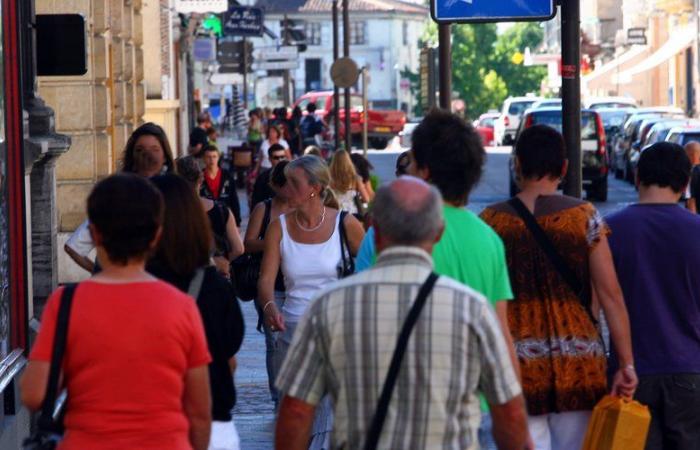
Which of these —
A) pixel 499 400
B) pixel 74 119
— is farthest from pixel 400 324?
pixel 74 119

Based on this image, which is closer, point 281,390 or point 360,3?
point 281,390

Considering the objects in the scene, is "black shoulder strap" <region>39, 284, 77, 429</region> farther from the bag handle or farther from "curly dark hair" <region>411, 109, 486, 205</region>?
the bag handle

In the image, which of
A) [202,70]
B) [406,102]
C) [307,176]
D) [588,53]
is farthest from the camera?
[406,102]

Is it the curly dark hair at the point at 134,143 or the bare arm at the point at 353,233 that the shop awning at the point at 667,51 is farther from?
the curly dark hair at the point at 134,143

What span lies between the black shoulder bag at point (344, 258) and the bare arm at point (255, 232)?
1.32 meters

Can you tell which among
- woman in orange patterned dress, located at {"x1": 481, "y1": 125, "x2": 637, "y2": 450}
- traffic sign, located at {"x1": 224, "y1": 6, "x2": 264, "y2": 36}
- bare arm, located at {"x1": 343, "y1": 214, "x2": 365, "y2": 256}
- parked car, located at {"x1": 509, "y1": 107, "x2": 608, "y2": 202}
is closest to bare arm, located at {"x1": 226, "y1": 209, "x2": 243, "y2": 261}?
bare arm, located at {"x1": 343, "y1": 214, "x2": 365, "y2": 256}

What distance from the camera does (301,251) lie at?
8406mm

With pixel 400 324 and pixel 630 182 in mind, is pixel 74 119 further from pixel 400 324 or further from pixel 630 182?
pixel 630 182

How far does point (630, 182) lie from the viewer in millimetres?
41469

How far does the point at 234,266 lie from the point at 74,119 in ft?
27.0

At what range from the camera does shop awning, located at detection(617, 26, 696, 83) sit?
69750 mm

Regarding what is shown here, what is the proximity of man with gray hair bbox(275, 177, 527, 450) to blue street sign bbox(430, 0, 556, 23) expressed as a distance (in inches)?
187

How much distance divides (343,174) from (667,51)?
62363 mm

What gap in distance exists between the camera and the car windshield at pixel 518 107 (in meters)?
63.4
